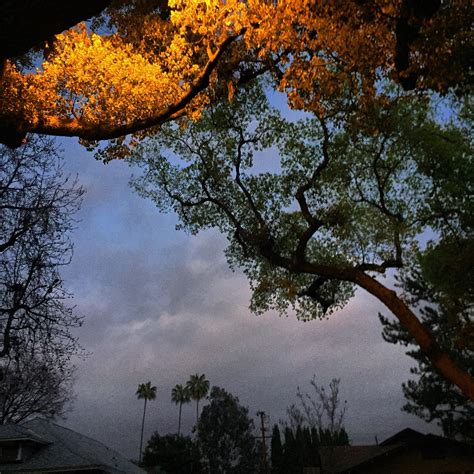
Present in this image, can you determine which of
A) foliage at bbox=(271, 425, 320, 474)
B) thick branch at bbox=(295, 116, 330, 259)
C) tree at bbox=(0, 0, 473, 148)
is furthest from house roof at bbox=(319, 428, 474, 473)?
tree at bbox=(0, 0, 473, 148)

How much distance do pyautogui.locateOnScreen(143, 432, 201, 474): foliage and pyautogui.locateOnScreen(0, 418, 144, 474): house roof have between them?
25.2 m

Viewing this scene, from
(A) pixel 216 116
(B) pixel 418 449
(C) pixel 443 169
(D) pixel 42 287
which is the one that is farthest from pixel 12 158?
(B) pixel 418 449

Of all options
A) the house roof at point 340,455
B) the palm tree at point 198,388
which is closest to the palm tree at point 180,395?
the palm tree at point 198,388

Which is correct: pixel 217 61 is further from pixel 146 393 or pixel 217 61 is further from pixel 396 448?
pixel 146 393

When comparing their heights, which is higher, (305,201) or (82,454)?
(305,201)

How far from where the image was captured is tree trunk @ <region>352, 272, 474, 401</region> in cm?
1246

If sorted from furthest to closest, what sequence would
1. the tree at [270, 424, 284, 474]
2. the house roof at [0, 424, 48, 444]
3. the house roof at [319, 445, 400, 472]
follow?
the tree at [270, 424, 284, 474]
the house roof at [319, 445, 400, 472]
the house roof at [0, 424, 48, 444]

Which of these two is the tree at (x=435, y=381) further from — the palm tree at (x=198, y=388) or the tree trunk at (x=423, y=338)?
A: the palm tree at (x=198, y=388)

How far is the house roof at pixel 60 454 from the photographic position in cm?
2156

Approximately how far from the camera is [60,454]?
2291cm

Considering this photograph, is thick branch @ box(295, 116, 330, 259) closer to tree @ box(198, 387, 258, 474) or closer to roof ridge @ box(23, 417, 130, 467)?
roof ridge @ box(23, 417, 130, 467)

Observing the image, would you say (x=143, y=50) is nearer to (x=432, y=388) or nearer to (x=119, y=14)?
(x=119, y=14)

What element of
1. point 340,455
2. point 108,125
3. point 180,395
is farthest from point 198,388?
point 108,125

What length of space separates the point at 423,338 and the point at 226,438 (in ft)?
150
